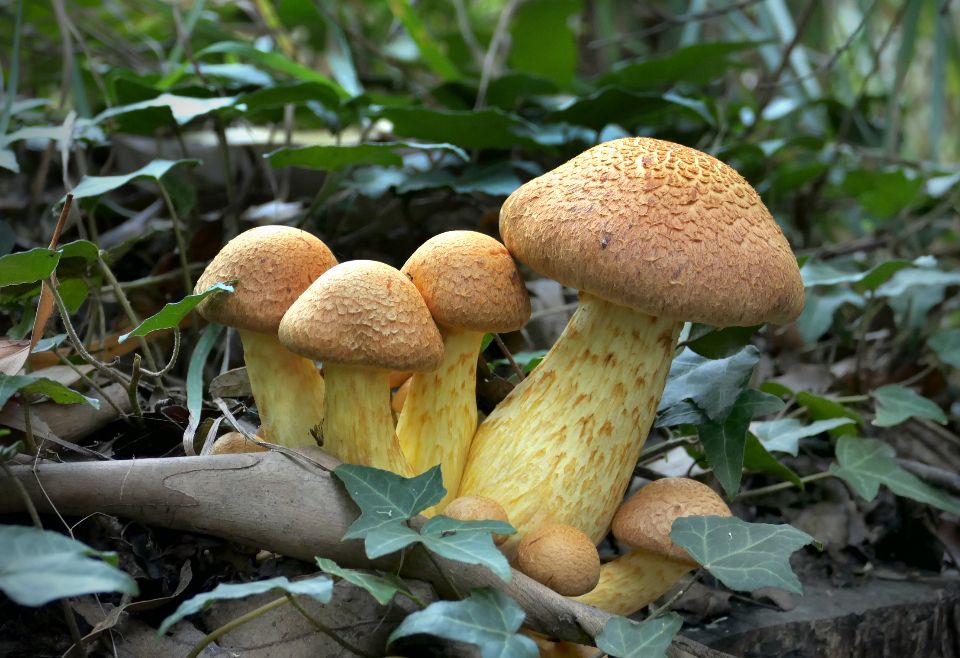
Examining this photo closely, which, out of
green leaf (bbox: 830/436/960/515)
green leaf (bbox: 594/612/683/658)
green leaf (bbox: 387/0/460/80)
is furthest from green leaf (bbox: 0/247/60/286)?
green leaf (bbox: 387/0/460/80)

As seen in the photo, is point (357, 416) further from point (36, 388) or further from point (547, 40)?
point (547, 40)

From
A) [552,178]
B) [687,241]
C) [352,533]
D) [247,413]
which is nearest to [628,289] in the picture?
[687,241]

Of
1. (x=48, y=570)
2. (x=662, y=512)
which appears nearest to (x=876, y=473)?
(x=662, y=512)

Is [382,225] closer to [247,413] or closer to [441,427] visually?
[247,413]

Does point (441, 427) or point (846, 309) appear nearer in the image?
point (441, 427)

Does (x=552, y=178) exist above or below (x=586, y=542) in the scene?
above

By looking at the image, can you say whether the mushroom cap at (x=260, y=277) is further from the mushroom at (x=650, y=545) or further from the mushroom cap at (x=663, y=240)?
the mushroom at (x=650, y=545)

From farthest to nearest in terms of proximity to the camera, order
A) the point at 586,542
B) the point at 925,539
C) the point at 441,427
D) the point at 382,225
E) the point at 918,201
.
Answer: the point at 918,201 < the point at 382,225 < the point at 925,539 < the point at 441,427 < the point at 586,542
